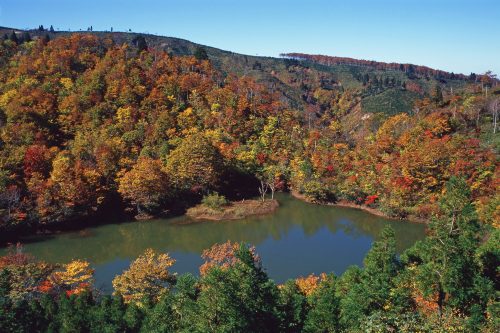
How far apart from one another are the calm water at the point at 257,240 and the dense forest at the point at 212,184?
2.30 m

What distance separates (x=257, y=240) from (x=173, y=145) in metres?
19.5

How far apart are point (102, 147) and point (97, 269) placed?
Answer: 18.7 meters

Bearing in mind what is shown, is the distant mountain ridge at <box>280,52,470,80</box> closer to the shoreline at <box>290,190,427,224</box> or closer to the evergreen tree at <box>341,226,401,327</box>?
the shoreline at <box>290,190,427,224</box>

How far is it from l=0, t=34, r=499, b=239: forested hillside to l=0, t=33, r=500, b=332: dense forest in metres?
0.22

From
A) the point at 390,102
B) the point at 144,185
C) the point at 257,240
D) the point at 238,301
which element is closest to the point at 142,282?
the point at 238,301

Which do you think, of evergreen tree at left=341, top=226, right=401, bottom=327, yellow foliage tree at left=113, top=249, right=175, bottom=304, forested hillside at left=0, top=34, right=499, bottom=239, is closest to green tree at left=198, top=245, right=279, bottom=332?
evergreen tree at left=341, top=226, right=401, bottom=327

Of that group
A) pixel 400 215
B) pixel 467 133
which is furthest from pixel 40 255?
pixel 467 133

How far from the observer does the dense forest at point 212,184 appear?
1905cm

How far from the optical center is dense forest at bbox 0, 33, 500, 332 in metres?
19.0

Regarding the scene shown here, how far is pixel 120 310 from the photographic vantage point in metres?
20.9

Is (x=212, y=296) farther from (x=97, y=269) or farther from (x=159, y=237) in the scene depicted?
(x=159, y=237)

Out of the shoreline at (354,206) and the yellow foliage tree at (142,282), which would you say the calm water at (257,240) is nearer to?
the shoreline at (354,206)

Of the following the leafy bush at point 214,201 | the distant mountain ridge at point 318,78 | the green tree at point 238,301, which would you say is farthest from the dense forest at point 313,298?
the distant mountain ridge at point 318,78

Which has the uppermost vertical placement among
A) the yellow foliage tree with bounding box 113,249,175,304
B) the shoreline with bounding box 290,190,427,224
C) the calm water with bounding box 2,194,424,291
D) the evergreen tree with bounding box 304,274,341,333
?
the evergreen tree with bounding box 304,274,341,333
